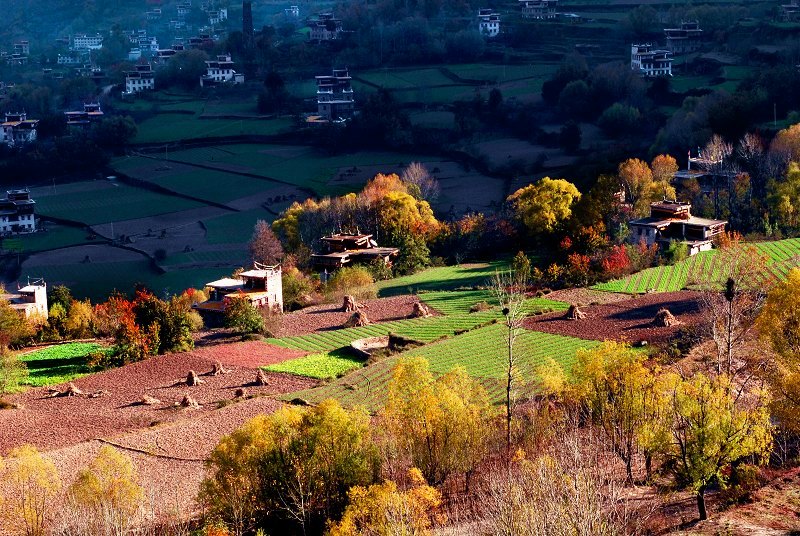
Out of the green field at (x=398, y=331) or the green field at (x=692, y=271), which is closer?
the green field at (x=398, y=331)

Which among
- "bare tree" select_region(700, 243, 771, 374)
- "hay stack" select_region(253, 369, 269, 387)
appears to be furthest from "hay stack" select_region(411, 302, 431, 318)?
"bare tree" select_region(700, 243, 771, 374)

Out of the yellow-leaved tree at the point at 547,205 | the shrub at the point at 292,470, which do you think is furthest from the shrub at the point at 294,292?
the shrub at the point at 292,470

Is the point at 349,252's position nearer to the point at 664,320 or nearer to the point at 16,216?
the point at 664,320

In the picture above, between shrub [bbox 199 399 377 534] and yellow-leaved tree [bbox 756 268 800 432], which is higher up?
yellow-leaved tree [bbox 756 268 800 432]

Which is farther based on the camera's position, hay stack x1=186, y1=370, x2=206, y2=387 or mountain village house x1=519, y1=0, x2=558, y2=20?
mountain village house x1=519, y1=0, x2=558, y2=20

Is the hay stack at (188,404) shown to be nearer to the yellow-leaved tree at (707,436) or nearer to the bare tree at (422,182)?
the yellow-leaved tree at (707,436)

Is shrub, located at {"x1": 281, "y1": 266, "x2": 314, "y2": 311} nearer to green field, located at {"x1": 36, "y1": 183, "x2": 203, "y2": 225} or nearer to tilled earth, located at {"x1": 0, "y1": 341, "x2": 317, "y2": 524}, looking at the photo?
tilled earth, located at {"x1": 0, "y1": 341, "x2": 317, "y2": 524}

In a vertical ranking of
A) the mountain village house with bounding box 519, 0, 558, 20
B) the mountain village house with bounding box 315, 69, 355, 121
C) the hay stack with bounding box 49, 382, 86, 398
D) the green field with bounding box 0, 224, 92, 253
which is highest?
the mountain village house with bounding box 519, 0, 558, 20
